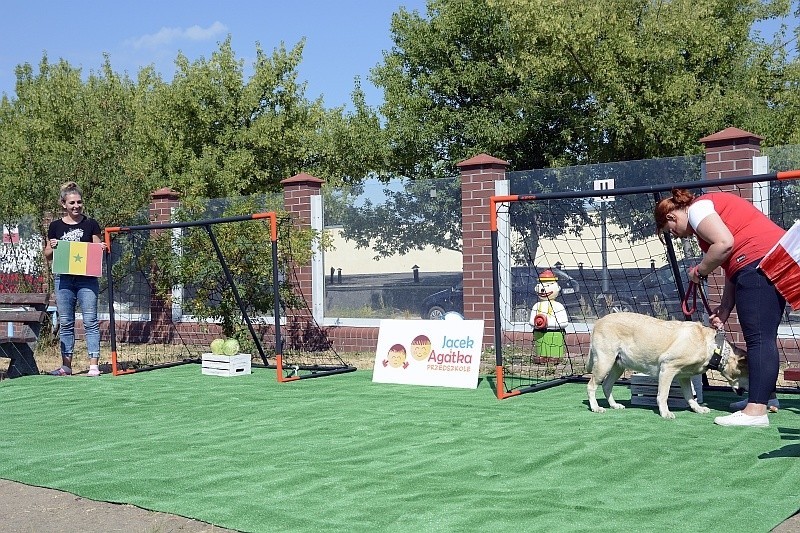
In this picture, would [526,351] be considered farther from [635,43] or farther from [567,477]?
[635,43]

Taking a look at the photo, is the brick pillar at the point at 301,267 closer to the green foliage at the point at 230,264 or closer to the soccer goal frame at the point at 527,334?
the green foliage at the point at 230,264

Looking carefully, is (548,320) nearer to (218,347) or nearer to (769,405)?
(769,405)

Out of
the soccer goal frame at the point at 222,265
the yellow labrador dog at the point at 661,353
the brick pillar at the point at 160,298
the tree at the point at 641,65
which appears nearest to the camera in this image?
the yellow labrador dog at the point at 661,353

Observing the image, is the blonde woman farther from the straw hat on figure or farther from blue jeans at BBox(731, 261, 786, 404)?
blue jeans at BBox(731, 261, 786, 404)

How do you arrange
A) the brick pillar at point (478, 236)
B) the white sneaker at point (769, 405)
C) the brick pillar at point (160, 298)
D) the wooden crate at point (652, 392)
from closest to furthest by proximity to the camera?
1. the white sneaker at point (769, 405)
2. the wooden crate at point (652, 392)
3. the brick pillar at point (478, 236)
4. the brick pillar at point (160, 298)

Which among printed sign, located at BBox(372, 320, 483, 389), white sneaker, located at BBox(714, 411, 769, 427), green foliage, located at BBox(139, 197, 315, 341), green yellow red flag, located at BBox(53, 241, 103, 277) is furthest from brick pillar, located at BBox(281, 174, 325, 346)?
white sneaker, located at BBox(714, 411, 769, 427)

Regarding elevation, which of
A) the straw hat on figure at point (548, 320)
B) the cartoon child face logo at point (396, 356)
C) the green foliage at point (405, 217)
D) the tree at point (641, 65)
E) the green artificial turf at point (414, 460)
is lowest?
the green artificial turf at point (414, 460)

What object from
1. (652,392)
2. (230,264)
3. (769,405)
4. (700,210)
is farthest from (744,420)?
(230,264)

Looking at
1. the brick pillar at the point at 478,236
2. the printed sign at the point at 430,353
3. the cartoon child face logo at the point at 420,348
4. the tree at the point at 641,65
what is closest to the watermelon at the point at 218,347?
the printed sign at the point at 430,353

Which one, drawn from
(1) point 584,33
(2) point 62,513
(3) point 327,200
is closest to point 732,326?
(3) point 327,200

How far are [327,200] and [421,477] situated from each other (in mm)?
9192

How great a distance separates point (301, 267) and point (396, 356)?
427 cm

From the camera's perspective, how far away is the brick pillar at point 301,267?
14.5 meters

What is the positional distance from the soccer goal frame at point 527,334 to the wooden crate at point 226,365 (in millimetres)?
3197
